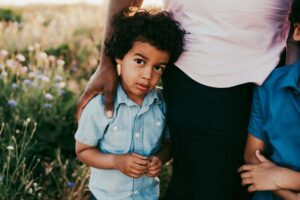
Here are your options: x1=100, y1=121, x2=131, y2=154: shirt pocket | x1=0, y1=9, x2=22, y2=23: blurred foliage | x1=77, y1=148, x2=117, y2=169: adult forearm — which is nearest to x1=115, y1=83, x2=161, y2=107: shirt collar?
x1=100, y1=121, x2=131, y2=154: shirt pocket

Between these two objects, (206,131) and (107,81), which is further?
(107,81)

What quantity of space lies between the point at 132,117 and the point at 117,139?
128 mm

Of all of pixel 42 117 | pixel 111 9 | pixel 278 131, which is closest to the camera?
pixel 278 131

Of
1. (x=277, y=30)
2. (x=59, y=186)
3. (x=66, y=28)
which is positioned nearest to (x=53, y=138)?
(x=59, y=186)

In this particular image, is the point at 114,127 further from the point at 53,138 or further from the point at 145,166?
the point at 53,138

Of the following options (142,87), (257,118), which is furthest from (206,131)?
(142,87)

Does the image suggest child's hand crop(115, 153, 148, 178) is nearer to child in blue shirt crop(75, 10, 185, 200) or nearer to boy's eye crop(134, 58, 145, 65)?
child in blue shirt crop(75, 10, 185, 200)

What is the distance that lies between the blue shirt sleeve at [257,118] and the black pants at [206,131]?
0.03 meters

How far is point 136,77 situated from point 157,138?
1.23 feet

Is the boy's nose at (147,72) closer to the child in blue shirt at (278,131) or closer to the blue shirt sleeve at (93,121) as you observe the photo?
the blue shirt sleeve at (93,121)

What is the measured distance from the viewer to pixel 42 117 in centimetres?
433

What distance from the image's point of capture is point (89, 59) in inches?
245

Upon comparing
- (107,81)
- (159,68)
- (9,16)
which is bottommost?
(9,16)

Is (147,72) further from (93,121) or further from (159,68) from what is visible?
(93,121)
